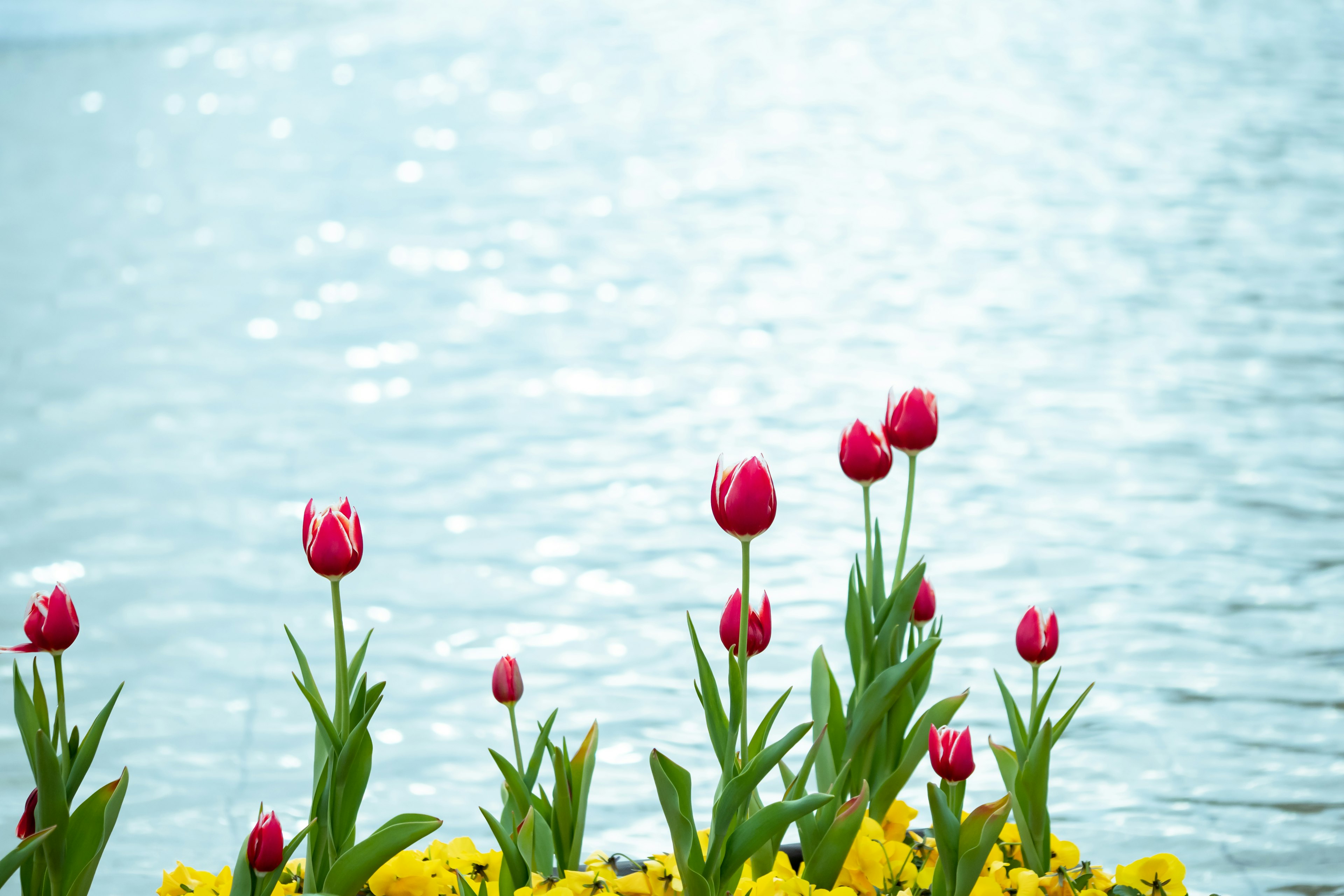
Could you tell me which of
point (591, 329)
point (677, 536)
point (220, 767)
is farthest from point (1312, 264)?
point (220, 767)

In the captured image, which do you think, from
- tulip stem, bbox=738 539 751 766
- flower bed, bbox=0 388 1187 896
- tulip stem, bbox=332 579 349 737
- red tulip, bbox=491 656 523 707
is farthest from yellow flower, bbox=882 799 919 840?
tulip stem, bbox=332 579 349 737

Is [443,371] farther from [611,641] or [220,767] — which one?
[220,767]

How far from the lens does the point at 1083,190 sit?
4.27 meters

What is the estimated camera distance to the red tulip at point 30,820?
93 cm

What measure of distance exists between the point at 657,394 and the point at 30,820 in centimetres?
217

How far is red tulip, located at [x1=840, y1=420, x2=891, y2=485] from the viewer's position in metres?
1.01

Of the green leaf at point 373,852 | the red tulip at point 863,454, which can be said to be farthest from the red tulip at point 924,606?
the green leaf at point 373,852

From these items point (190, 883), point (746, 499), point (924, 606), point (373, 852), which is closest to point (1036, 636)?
point (924, 606)

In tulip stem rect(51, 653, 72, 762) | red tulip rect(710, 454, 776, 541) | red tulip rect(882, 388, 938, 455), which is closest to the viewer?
red tulip rect(710, 454, 776, 541)

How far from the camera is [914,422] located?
103cm

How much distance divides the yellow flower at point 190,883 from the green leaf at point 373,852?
0.15 metres

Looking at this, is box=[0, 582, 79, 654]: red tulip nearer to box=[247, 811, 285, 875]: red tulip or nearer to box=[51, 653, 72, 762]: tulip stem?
box=[51, 653, 72, 762]: tulip stem

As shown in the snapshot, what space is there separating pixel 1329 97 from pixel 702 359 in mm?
3385

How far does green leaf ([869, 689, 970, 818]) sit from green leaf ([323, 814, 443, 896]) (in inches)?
15.4
